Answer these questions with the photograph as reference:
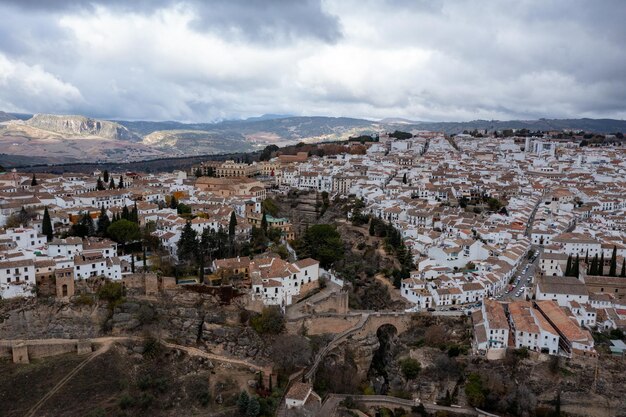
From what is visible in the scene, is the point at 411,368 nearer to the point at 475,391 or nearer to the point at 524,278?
the point at 475,391

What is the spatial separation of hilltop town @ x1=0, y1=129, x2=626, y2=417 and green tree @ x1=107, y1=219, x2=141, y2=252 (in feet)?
0.42

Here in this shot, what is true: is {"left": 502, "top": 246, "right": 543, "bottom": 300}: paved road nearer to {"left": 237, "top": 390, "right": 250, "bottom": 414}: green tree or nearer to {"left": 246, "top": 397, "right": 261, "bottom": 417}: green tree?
{"left": 246, "top": 397, "right": 261, "bottom": 417}: green tree

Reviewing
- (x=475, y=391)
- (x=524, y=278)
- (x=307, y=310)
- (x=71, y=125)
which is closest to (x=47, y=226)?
(x=307, y=310)

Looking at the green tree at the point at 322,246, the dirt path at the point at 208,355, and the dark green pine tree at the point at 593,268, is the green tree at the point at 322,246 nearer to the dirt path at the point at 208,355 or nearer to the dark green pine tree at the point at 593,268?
the dirt path at the point at 208,355

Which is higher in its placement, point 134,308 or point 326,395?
point 134,308

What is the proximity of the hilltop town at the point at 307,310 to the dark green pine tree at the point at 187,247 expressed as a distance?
0.29ft

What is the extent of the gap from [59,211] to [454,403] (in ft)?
97.1

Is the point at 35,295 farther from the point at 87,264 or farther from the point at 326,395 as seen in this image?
the point at 326,395

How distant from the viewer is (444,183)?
5606 centimetres

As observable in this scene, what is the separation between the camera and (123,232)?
33.5 metres

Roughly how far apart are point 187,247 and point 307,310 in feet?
28.8

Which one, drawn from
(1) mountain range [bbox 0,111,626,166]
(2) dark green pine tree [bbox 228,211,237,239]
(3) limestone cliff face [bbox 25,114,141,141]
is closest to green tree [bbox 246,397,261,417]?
(2) dark green pine tree [bbox 228,211,237,239]

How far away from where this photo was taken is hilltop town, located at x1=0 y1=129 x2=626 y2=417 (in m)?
26.4

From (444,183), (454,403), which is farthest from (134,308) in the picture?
(444,183)
